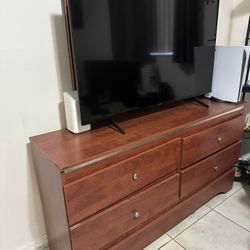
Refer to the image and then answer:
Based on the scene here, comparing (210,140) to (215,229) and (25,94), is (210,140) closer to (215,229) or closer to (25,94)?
(215,229)

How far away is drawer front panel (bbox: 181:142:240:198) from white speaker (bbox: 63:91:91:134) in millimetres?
670

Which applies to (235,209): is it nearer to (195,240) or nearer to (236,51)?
(195,240)

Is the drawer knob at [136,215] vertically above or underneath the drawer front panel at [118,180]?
underneath

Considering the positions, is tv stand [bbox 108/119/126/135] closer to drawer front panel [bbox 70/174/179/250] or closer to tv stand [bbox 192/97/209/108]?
drawer front panel [bbox 70/174/179/250]

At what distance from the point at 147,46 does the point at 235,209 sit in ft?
4.33

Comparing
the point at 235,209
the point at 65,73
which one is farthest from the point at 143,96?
the point at 235,209

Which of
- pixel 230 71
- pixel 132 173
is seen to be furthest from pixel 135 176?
pixel 230 71

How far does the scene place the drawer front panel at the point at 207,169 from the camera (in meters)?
1.45

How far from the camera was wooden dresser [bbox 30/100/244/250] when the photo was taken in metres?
1.00

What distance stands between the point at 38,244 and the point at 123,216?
625 millimetres

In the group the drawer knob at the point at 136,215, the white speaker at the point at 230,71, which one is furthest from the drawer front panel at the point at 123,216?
the white speaker at the point at 230,71

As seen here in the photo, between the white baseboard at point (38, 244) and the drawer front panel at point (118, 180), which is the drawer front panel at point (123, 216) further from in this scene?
the white baseboard at point (38, 244)

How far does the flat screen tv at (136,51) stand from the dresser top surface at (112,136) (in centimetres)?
8

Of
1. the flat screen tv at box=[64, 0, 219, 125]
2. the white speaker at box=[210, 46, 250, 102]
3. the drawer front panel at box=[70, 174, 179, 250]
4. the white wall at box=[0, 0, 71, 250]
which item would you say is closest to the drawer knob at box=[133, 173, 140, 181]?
the drawer front panel at box=[70, 174, 179, 250]
